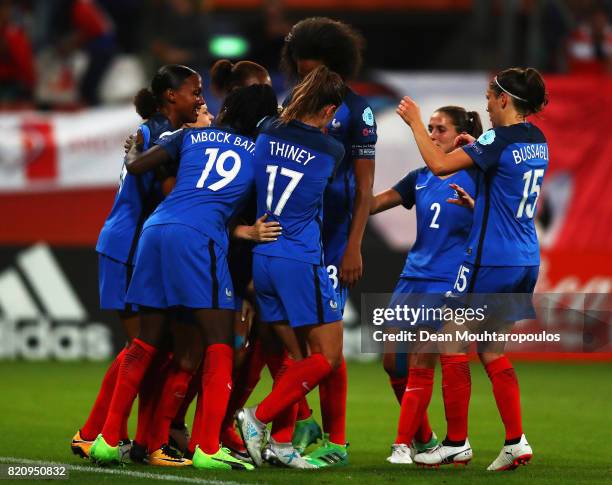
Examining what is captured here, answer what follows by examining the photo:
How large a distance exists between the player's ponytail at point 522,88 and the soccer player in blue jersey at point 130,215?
5.38 ft

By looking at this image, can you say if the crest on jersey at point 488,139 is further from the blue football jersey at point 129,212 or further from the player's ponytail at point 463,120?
the blue football jersey at point 129,212

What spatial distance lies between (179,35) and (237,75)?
29.3 feet

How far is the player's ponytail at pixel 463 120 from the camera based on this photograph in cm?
754

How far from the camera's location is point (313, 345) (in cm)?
654

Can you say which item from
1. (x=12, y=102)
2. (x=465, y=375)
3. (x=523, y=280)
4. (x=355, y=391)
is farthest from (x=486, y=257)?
(x=12, y=102)

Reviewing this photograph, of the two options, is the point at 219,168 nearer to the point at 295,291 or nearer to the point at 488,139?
the point at 295,291

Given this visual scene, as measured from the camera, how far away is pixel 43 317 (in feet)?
43.3

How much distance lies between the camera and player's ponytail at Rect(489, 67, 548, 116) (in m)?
6.71

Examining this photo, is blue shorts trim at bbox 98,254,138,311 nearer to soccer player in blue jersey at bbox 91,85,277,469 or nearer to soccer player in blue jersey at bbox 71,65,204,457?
soccer player in blue jersey at bbox 71,65,204,457

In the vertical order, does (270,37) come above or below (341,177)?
above

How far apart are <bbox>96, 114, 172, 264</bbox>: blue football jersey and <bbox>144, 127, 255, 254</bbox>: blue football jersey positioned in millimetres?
425

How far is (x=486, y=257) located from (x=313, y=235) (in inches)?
36.2

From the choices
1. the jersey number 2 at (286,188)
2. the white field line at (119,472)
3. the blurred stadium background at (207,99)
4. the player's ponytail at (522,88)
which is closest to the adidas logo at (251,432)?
the white field line at (119,472)

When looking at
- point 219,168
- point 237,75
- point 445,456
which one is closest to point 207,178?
point 219,168
